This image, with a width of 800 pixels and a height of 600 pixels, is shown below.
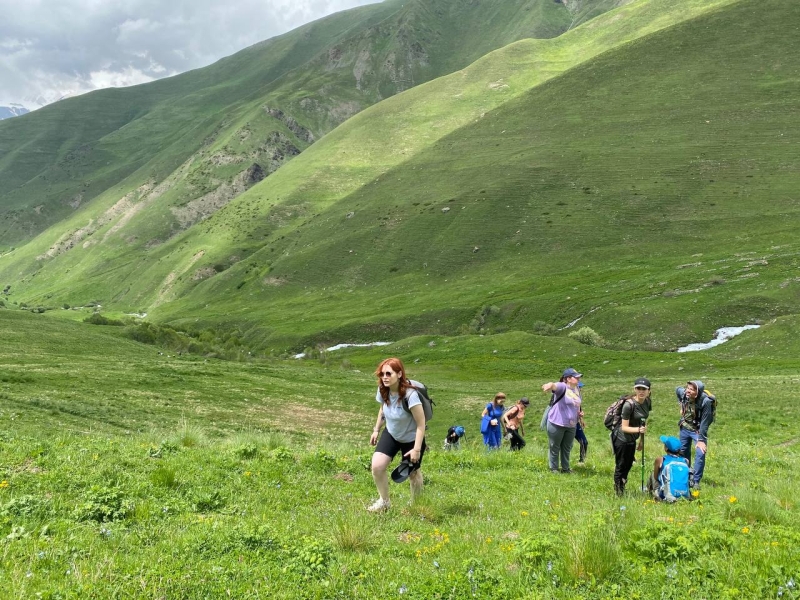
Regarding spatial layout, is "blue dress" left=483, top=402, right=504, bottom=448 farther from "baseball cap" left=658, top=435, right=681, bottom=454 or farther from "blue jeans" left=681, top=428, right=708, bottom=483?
"baseball cap" left=658, top=435, right=681, bottom=454

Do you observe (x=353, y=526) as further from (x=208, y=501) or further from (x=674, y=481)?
(x=674, y=481)

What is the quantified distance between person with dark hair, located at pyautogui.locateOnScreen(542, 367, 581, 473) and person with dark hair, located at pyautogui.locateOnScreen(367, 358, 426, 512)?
5.45m

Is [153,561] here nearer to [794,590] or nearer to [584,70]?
[794,590]

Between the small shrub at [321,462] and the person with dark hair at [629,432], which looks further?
the small shrub at [321,462]

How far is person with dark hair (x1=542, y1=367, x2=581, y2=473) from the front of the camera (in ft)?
43.5

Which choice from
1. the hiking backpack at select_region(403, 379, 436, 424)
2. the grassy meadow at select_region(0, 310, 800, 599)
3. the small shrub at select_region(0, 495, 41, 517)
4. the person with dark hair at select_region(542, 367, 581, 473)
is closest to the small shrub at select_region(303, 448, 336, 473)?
the grassy meadow at select_region(0, 310, 800, 599)

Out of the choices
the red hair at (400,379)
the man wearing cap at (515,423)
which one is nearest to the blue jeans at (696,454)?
the man wearing cap at (515,423)

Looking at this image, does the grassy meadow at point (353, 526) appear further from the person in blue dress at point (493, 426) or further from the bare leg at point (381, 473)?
the person in blue dress at point (493, 426)

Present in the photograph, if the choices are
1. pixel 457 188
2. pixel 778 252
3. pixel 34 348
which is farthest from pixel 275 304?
pixel 778 252

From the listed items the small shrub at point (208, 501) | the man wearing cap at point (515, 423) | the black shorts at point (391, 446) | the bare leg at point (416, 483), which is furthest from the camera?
the man wearing cap at point (515, 423)

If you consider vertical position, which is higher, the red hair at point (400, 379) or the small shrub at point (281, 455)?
the red hair at point (400, 379)

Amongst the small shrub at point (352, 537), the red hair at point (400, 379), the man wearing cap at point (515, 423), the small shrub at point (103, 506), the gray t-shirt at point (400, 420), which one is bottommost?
the man wearing cap at point (515, 423)

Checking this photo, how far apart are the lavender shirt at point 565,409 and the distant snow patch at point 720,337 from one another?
5694 cm

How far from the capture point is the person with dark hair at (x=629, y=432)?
11242mm
